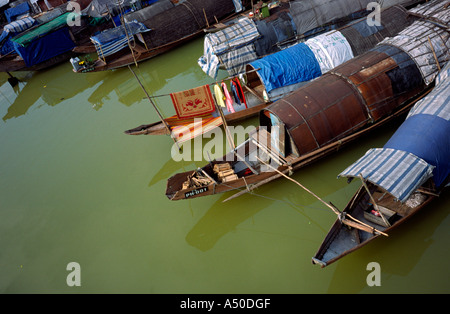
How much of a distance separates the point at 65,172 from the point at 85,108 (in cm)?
522

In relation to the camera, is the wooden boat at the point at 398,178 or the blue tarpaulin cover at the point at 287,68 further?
the blue tarpaulin cover at the point at 287,68

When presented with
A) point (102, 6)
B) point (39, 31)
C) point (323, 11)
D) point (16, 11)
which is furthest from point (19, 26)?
point (323, 11)

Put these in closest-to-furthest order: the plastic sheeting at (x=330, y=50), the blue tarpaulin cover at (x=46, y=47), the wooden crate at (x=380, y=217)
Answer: the wooden crate at (x=380, y=217) < the plastic sheeting at (x=330, y=50) < the blue tarpaulin cover at (x=46, y=47)

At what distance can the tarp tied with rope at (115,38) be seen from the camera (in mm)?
17844

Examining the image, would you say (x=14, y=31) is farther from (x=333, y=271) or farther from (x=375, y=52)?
(x=333, y=271)

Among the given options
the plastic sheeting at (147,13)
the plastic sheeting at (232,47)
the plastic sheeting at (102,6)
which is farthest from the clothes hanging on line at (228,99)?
the plastic sheeting at (102,6)

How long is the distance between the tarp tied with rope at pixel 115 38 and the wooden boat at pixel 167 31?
11.8 inches

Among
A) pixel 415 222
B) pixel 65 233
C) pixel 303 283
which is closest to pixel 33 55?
pixel 65 233

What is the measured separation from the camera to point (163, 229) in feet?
32.8

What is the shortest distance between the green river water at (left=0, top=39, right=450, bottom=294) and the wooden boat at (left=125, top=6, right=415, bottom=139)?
89 cm

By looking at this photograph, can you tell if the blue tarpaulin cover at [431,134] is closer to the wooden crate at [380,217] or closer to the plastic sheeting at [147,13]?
the wooden crate at [380,217]

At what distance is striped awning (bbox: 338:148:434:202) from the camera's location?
7.26 meters

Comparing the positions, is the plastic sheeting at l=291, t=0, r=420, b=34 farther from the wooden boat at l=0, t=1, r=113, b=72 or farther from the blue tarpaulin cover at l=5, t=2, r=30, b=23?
the blue tarpaulin cover at l=5, t=2, r=30, b=23

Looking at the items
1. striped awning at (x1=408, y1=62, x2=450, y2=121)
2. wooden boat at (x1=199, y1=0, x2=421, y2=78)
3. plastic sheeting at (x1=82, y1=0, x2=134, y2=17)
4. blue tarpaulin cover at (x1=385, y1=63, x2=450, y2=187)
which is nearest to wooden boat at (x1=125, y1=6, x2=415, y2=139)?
wooden boat at (x1=199, y1=0, x2=421, y2=78)
